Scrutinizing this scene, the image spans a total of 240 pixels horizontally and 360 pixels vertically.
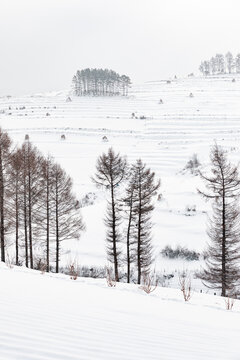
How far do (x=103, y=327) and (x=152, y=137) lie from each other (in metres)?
49.9

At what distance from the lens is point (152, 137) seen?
53.2m

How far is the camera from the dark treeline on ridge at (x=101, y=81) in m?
99.9

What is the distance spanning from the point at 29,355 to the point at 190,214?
77.3 feet

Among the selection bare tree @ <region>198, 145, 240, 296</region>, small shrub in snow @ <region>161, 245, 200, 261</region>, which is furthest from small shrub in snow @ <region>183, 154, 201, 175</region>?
bare tree @ <region>198, 145, 240, 296</region>

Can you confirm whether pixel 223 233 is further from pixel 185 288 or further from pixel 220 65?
pixel 220 65

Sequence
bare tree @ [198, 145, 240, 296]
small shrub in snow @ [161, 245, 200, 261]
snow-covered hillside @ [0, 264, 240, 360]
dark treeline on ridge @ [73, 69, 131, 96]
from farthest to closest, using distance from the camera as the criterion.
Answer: dark treeline on ridge @ [73, 69, 131, 96] → small shrub in snow @ [161, 245, 200, 261] → bare tree @ [198, 145, 240, 296] → snow-covered hillside @ [0, 264, 240, 360]

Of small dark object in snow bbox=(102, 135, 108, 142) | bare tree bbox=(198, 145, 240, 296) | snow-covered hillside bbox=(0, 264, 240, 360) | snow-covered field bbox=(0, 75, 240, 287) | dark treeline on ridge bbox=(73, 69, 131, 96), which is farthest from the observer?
dark treeline on ridge bbox=(73, 69, 131, 96)

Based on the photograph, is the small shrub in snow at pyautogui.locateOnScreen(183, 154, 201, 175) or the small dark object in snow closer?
the small shrub in snow at pyautogui.locateOnScreen(183, 154, 201, 175)

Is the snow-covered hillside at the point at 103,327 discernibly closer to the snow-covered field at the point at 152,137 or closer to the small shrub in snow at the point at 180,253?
the snow-covered field at the point at 152,137

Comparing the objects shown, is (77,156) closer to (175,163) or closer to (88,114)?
(175,163)

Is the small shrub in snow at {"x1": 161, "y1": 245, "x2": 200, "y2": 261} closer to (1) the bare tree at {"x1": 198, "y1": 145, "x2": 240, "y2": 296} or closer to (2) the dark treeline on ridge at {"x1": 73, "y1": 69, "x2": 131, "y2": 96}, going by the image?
(1) the bare tree at {"x1": 198, "y1": 145, "x2": 240, "y2": 296}

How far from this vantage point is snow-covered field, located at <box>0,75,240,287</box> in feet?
77.8

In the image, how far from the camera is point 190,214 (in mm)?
25516

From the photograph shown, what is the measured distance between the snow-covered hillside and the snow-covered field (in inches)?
354
